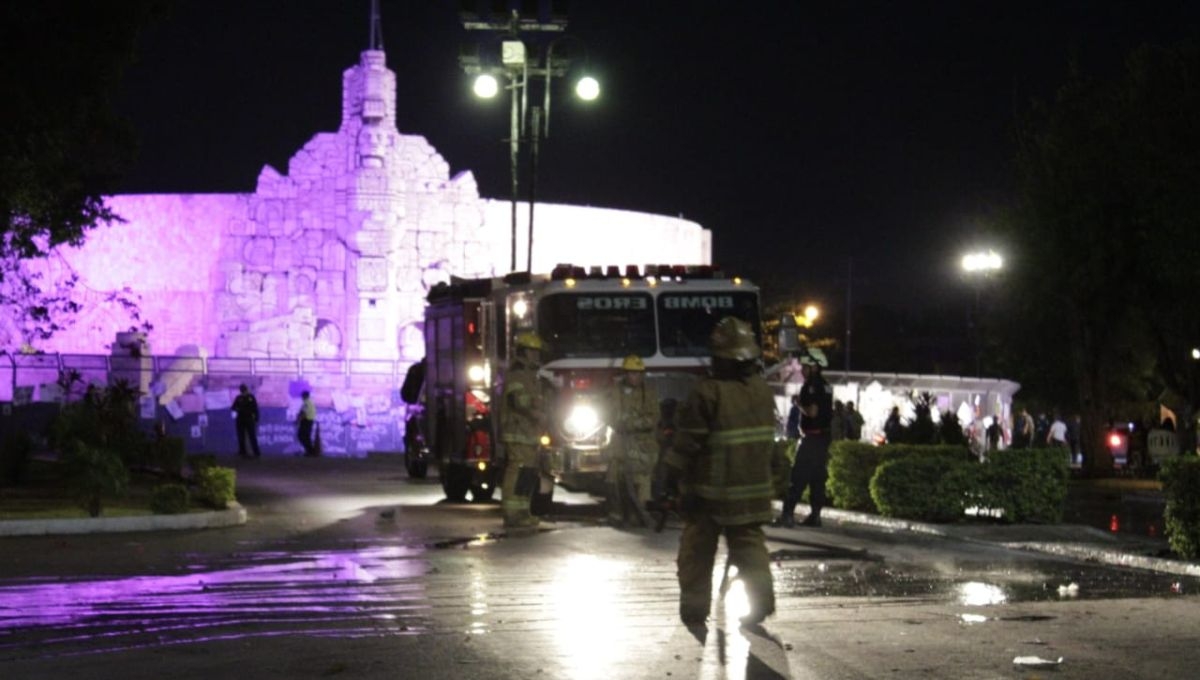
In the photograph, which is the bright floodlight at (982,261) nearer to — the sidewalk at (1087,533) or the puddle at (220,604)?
the sidewalk at (1087,533)

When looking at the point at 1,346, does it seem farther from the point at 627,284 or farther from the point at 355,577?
the point at 355,577

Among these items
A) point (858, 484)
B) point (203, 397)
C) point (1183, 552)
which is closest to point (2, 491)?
point (858, 484)

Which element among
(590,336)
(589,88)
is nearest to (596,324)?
(590,336)

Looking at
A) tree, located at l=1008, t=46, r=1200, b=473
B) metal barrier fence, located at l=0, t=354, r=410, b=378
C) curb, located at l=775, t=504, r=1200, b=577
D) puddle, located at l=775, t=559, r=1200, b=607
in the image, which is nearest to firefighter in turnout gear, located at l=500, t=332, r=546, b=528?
curb, located at l=775, t=504, r=1200, b=577

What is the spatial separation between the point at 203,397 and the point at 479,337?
2584 cm

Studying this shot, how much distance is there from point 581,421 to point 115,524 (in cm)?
509

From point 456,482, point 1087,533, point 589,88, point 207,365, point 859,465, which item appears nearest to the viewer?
point 1087,533

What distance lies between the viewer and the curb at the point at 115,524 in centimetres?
1734

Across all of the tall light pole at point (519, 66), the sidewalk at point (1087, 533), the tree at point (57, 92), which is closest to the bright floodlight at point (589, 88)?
the tall light pole at point (519, 66)

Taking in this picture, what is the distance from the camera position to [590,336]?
20094 mm

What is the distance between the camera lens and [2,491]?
74.0ft

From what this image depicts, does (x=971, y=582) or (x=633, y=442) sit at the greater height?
(x=633, y=442)

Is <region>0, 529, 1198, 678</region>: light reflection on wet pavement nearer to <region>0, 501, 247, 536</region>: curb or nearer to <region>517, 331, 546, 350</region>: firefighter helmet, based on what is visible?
<region>517, 331, 546, 350</region>: firefighter helmet

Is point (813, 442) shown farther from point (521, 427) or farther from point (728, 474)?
point (728, 474)
